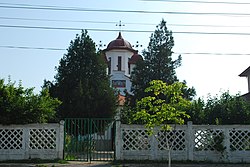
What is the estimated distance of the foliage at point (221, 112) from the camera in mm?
15391

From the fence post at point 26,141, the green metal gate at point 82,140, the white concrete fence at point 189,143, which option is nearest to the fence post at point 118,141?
the white concrete fence at point 189,143

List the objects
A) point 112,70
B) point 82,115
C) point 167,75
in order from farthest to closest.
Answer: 1. point 112,70
2. point 167,75
3. point 82,115

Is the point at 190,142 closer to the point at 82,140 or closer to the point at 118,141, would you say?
the point at 118,141

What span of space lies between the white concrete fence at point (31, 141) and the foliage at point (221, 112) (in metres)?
6.02

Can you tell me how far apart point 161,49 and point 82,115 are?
1070cm

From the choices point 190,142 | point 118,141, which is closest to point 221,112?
point 190,142

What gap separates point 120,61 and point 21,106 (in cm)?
3328

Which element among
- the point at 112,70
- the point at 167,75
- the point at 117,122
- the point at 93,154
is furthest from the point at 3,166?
the point at 112,70

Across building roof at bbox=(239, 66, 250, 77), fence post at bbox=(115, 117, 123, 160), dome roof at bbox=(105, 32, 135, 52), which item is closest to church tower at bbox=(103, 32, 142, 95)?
dome roof at bbox=(105, 32, 135, 52)

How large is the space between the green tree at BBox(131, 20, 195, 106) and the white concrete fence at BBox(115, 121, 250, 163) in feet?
56.7

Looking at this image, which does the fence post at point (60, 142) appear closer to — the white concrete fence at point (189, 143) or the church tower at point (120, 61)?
the white concrete fence at point (189, 143)

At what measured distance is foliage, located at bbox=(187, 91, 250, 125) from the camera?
1539 centimetres

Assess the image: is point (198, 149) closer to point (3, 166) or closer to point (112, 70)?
point (3, 166)

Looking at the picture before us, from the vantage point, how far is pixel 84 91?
27938 millimetres
